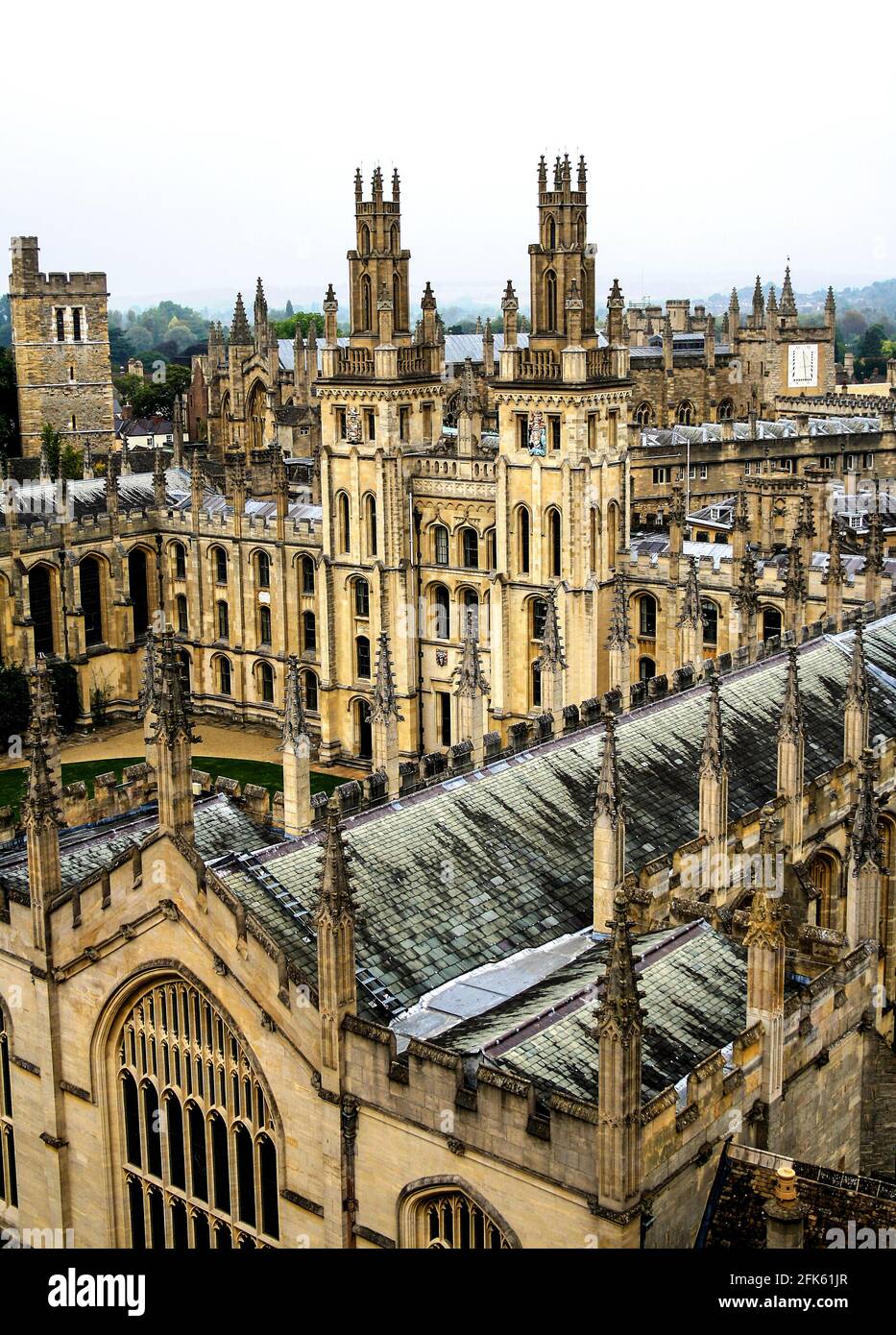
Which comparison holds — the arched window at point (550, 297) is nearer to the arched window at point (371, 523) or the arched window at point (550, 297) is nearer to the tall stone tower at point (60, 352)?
the arched window at point (371, 523)

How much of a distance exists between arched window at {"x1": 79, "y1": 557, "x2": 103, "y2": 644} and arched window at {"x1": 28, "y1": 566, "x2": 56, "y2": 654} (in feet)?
4.98

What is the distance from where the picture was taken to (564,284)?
52.7 meters

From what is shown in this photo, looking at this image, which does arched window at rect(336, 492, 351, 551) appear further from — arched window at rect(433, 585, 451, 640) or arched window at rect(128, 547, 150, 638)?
arched window at rect(128, 547, 150, 638)

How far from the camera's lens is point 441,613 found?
58281 mm

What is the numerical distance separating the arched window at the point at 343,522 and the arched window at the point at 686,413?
37.0 m

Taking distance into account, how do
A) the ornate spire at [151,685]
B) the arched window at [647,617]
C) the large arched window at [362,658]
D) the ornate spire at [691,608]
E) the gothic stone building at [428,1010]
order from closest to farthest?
1. the gothic stone building at [428,1010]
2. the ornate spire at [151,685]
3. the ornate spire at [691,608]
4. the arched window at [647,617]
5. the large arched window at [362,658]

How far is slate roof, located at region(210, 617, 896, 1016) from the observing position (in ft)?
77.1

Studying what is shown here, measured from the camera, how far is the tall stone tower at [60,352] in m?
90.8

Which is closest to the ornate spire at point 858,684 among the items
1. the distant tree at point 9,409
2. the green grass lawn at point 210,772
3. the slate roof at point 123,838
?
the slate roof at point 123,838

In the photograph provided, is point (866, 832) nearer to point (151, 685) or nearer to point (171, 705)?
point (171, 705)

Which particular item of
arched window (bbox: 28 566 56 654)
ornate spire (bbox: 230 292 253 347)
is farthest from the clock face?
arched window (bbox: 28 566 56 654)

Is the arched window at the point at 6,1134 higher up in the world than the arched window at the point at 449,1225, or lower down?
lower down

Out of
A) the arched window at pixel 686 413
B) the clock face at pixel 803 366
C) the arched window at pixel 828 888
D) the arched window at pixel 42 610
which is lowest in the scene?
the arched window at pixel 828 888
